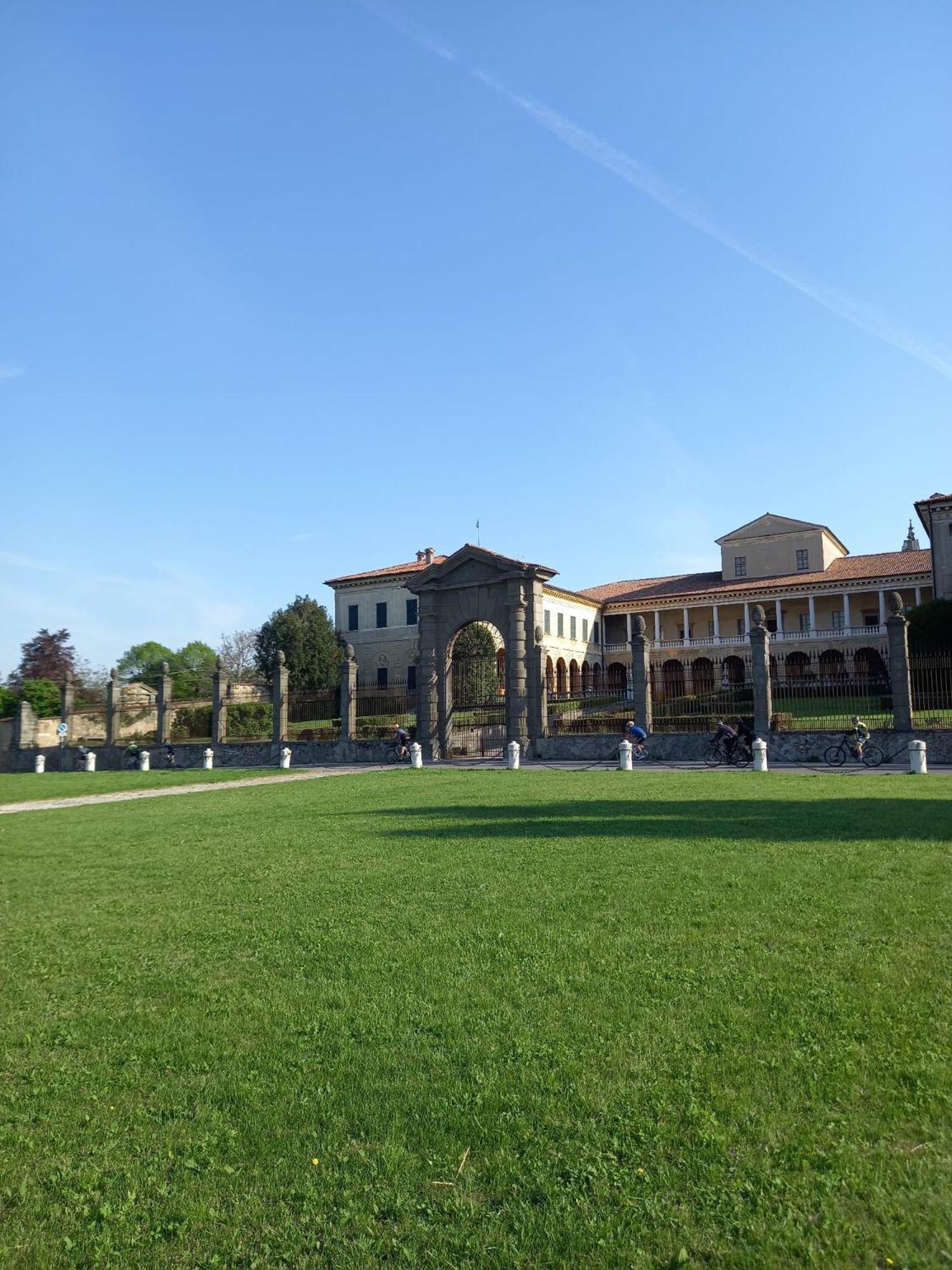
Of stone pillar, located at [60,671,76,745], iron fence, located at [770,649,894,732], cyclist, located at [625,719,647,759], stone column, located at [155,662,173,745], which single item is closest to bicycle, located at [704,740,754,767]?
iron fence, located at [770,649,894,732]

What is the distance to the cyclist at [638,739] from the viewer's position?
22781mm

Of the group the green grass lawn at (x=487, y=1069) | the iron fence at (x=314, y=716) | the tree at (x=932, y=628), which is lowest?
the green grass lawn at (x=487, y=1069)

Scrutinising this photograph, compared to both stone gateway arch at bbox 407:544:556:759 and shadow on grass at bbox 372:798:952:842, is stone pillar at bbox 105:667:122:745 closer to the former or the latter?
stone gateway arch at bbox 407:544:556:759

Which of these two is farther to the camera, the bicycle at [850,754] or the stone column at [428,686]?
the stone column at [428,686]

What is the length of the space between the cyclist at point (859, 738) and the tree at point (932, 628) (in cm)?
1686

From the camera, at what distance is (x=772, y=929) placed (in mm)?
5039

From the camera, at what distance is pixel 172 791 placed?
1931cm

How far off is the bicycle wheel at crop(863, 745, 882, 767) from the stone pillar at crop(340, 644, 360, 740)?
15.4 meters

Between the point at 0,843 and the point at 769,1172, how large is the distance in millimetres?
10556

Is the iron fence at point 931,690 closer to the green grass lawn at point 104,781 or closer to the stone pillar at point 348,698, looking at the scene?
the stone pillar at point 348,698

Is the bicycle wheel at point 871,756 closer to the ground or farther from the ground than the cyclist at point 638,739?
closer to the ground

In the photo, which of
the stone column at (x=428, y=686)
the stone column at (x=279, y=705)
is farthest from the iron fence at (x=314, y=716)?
the stone column at (x=428, y=686)

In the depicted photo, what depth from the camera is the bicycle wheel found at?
1985cm

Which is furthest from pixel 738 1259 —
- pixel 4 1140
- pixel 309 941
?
pixel 309 941
